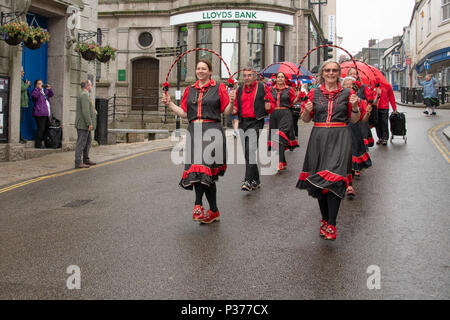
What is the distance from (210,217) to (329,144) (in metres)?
1.72

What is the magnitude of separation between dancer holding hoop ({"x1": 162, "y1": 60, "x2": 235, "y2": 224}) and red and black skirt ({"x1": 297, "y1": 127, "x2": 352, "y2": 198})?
114 centimetres

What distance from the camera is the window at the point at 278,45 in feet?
92.2

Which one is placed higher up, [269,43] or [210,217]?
[269,43]

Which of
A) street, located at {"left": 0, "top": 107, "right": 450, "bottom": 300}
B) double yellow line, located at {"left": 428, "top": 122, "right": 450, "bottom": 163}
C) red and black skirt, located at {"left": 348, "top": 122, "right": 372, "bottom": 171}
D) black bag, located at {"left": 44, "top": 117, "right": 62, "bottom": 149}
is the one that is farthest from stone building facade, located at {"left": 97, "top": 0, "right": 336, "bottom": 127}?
street, located at {"left": 0, "top": 107, "right": 450, "bottom": 300}

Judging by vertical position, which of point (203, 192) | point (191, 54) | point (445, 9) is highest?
point (445, 9)

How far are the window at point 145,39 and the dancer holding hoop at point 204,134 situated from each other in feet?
77.9

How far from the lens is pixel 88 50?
540 inches

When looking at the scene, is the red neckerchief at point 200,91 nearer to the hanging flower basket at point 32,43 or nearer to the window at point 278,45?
the hanging flower basket at point 32,43

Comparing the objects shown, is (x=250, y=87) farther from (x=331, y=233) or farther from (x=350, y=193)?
(x=331, y=233)

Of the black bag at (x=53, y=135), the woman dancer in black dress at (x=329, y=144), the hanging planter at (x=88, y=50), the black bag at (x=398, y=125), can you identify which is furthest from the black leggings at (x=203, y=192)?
the black bag at (x=398, y=125)

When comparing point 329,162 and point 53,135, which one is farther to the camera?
point 53,135

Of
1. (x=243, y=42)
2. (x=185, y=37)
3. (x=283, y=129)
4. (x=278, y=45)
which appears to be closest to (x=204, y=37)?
(x=185, y=37)

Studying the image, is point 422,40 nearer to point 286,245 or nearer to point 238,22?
point 238,22

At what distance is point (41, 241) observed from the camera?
5.26 m
